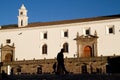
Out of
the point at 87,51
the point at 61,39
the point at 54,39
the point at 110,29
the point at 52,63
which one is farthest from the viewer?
the point at 54,39

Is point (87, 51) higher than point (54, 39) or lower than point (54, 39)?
lower

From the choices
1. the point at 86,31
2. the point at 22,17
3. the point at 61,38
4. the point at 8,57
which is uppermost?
the point at 22,17

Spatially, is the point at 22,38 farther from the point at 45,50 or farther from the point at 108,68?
the point at 108,68

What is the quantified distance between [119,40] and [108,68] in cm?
508

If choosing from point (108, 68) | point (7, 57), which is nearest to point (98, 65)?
point (108, 68)

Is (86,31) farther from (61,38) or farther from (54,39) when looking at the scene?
(54,39)

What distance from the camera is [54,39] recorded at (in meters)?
63.4

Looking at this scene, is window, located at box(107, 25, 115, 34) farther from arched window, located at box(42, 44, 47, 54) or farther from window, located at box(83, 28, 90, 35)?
arched window, located at box(42, 44, 47, 54)

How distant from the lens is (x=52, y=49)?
62.9m

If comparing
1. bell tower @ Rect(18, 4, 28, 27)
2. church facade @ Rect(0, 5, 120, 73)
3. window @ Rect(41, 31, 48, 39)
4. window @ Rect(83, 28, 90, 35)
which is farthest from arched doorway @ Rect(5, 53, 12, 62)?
window @ Rect(83, 28, 90, 35)

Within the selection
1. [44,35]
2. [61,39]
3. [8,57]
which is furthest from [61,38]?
[8,57]

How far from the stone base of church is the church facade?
1317mm

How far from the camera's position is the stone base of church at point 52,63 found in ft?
187

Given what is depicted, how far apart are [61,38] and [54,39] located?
1.38m
